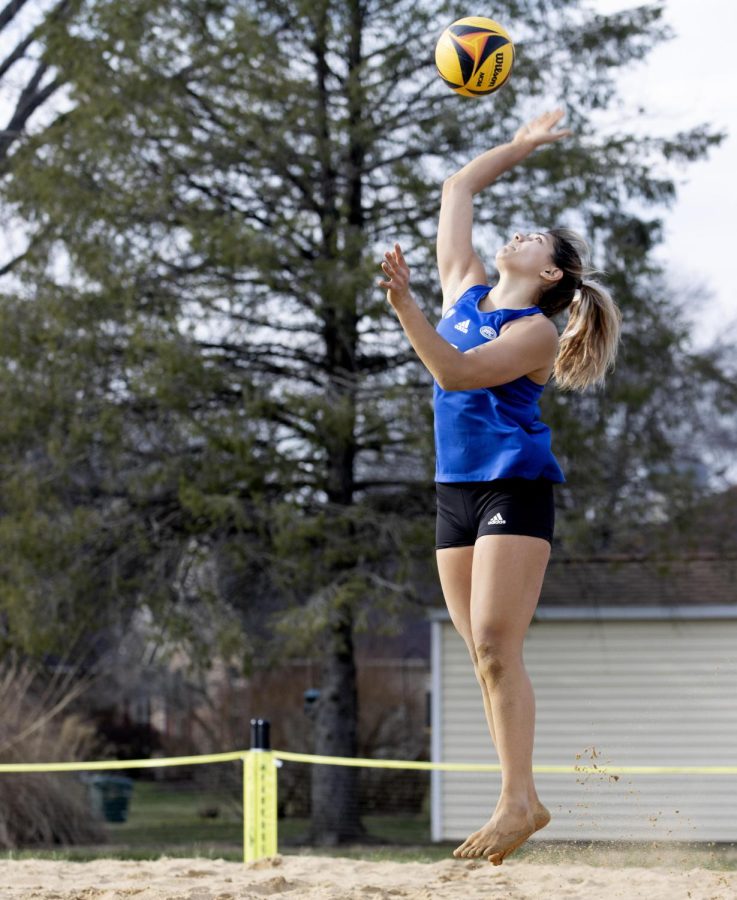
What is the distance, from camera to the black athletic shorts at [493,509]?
3.90 m

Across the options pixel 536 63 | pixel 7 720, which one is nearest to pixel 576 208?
pixel 536 63

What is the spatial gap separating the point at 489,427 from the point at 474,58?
1.82 metres

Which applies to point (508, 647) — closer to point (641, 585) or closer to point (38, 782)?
point (38, 782)

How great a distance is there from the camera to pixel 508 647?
3.84 meters

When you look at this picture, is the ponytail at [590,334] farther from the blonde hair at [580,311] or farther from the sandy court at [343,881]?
the sandy court at [343,881]

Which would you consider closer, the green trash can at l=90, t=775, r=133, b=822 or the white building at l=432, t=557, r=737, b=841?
the white building at l=432, t=557, r=737, b=841

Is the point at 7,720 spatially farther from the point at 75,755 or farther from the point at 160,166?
the point at 160,166

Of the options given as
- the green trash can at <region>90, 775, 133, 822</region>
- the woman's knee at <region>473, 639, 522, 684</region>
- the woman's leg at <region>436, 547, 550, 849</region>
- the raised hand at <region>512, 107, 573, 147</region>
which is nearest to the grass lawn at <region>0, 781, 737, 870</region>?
the green trash can at <region>90, 775, 133, 822</region>

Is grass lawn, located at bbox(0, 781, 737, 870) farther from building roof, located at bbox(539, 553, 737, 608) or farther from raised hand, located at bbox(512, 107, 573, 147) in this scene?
building roof, located at bbox(539, 553, 737, 608)

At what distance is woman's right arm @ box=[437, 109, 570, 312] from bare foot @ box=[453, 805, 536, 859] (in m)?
1.68

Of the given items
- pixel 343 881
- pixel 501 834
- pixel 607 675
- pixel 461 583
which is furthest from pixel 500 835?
pixel 607 675

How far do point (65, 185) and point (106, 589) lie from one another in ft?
13.8

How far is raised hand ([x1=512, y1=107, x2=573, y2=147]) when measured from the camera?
462 cm

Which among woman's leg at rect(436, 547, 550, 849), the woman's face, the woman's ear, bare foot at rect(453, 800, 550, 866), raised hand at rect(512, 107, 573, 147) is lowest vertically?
bare foot at rect(453, 800, 550, 866)
